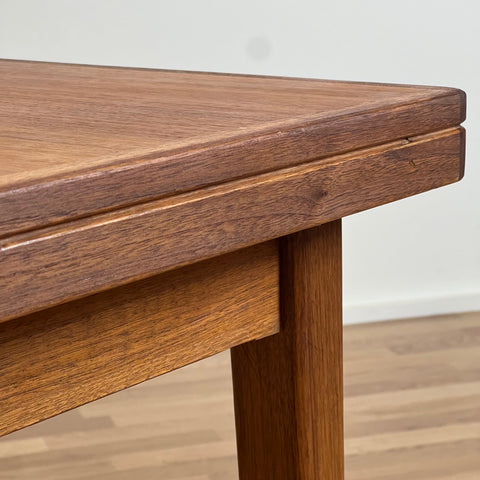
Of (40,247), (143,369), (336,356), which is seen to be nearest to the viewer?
(40,247)

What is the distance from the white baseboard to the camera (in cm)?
253

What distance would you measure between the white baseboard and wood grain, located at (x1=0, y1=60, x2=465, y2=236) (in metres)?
1.87

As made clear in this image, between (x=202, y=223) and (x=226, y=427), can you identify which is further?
(x=226, y=427)

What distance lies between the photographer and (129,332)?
483 mm

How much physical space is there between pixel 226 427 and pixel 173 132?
1441 millimetres

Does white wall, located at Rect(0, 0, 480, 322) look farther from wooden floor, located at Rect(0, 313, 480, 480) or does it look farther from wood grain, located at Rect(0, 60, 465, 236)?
wood grain, located at Rect(0, 60, 465, 236)

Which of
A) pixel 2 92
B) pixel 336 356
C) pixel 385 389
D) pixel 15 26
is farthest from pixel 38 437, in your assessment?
pixel 336 356

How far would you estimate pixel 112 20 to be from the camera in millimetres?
2365

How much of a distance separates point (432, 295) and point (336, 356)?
2033 mm

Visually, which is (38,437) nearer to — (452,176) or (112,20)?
(112,20)

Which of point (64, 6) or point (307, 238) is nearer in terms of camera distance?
point (307, 238)

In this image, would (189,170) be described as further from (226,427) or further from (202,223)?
(226,427)

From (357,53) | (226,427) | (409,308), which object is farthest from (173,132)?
(409,308)

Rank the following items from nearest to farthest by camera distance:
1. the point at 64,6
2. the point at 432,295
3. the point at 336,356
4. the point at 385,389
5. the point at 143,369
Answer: the point at 143,369 < the point at 336,356 < the point at 385,389 < the point at 64,6 < the point at 432,295
